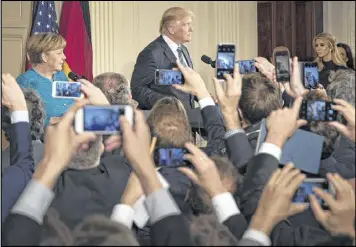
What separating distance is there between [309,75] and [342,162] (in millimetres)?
1366

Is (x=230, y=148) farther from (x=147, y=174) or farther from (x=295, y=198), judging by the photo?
(x=147, y=174)

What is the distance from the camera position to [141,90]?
177 inches

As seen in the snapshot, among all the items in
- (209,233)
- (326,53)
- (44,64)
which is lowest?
(209,233)

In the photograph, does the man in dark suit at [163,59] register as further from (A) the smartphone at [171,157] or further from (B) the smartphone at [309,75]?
(A) the smartphone at [171,157]

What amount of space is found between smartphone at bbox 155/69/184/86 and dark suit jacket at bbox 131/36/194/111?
1.16 metres

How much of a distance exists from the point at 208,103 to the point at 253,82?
16 cm

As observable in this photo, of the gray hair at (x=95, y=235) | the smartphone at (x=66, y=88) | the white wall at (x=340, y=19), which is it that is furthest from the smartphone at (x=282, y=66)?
the white wall at (x=340, y=19)

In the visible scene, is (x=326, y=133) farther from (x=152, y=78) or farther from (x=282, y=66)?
(x=152, y=78)

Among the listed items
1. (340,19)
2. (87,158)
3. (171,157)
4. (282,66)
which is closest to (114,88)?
(282,66)

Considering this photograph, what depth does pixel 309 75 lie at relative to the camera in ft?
11.9

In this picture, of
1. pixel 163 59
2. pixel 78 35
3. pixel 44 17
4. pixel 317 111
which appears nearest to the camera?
pixel 317 111

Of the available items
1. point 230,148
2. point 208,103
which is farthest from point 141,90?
point 230,148

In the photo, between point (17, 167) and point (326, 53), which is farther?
point (326, 53)

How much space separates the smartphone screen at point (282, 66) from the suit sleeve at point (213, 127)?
282 millimetres
